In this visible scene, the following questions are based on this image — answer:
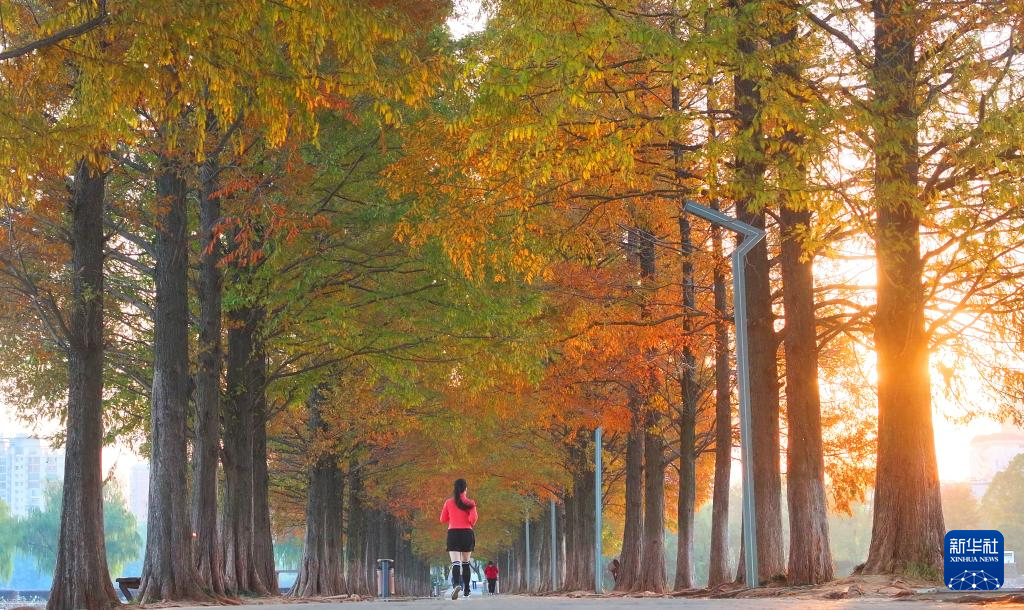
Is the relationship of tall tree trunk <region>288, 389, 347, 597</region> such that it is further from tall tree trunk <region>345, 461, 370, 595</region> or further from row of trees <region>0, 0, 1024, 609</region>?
tall tree trunk <region>345, 461, 370, 595</region>

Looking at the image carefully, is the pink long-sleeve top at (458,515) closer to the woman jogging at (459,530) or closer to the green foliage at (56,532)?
the woman jogging at (459,530)

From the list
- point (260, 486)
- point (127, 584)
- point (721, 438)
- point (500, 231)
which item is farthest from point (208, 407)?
point (721, 438)

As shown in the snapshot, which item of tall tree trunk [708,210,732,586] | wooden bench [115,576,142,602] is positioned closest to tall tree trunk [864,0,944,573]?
tall tree trunk [708,210,732,586]

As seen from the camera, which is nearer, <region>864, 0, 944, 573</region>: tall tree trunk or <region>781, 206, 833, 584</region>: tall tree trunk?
<region>864, 0, 944, 573</region>: tall tree trunk

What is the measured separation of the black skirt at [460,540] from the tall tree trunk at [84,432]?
499 cm

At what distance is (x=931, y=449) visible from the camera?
1512 cm

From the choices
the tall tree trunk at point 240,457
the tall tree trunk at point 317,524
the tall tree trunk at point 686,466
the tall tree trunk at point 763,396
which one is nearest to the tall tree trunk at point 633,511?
the tall tree trunk at point 686,466

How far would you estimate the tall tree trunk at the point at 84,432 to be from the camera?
47.9 ft

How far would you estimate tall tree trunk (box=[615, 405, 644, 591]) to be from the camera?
28.8 metres

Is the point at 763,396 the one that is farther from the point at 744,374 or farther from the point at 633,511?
the point at 633,511

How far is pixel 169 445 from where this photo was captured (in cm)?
1758

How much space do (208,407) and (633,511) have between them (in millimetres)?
14022

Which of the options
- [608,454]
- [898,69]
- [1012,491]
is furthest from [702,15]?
[1012,491]

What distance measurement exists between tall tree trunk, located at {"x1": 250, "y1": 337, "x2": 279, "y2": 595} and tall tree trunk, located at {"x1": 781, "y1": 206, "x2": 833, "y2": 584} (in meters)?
10.3
